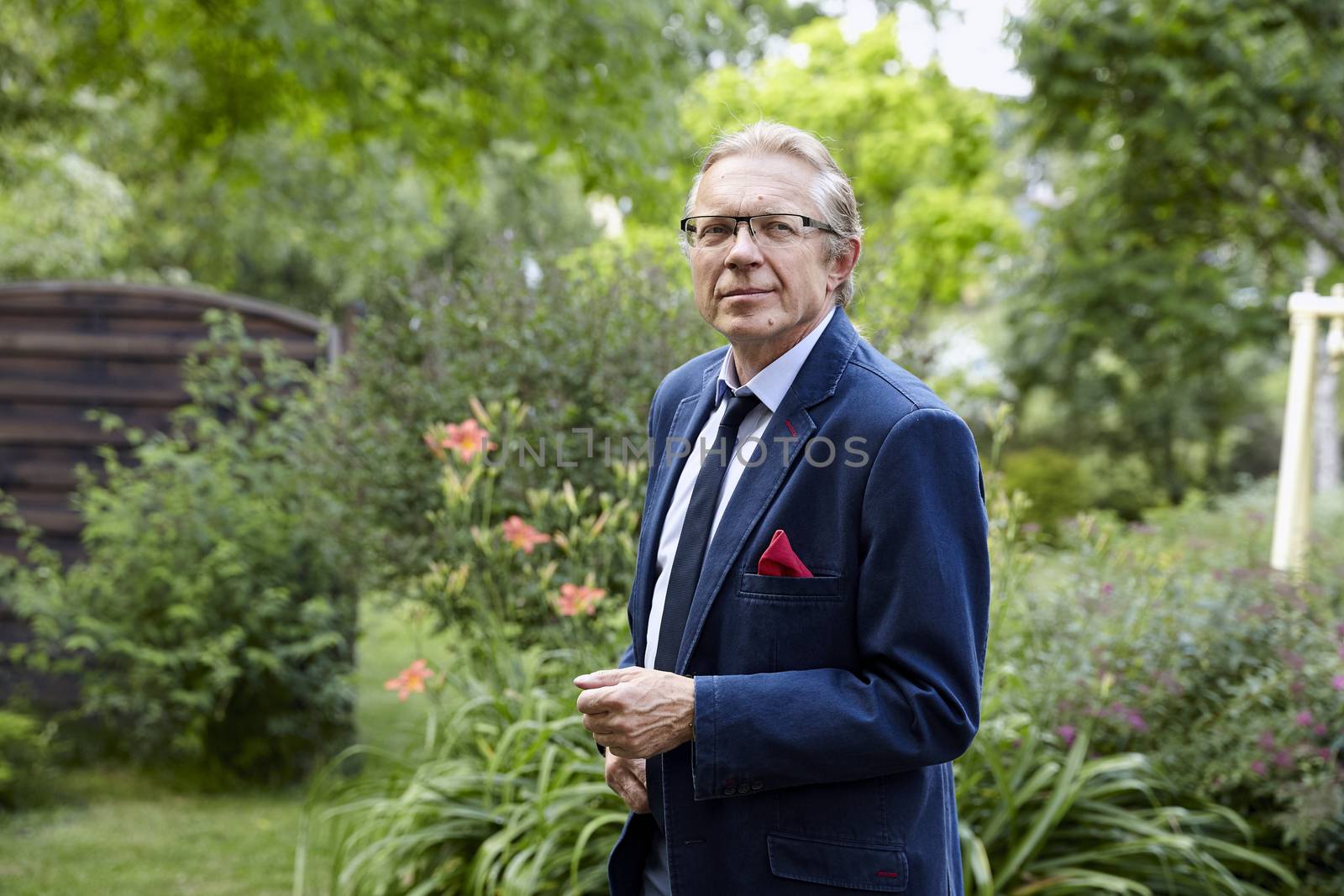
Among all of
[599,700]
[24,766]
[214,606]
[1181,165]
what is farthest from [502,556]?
[1181,165]

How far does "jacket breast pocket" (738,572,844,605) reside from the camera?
59.9 inches

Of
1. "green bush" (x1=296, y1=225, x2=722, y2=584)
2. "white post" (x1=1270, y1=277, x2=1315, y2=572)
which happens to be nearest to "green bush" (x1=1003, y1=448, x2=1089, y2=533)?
"white post" (x1=1270, y1=277, x2=1315, y2=572)

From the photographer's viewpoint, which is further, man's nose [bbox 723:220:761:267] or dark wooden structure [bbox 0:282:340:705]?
dark wooden structure [bbox 0:282:340:705]

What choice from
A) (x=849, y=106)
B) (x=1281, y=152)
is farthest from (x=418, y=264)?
(x=849, y=106)

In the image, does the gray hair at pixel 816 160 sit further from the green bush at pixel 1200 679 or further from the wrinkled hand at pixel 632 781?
the green bush at pixel 1200 679

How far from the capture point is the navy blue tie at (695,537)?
1.66 meters

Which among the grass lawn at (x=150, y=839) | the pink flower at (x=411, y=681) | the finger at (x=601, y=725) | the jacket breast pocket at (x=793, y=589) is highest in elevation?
the jacket breast pocket at (x=793, y=589)

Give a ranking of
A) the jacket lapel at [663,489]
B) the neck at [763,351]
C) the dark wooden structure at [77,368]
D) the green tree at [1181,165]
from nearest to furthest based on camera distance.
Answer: the neck at [763,351]
the jacket lapel at [663,489]
the dark wooden structure at [77,368]
the green tree at [1181,165]

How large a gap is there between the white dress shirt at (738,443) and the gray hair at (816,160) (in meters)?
0.13

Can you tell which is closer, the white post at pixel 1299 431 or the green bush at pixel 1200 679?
the green bush at pixel 1200 679

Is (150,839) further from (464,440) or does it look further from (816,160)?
(816,160)

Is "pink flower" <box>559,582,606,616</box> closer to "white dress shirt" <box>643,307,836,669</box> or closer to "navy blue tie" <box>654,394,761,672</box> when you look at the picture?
"white dress shirt" <box>643,307,836,669</box>

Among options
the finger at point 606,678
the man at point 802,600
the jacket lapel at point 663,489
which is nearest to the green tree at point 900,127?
the jacket lapel at point 663,489

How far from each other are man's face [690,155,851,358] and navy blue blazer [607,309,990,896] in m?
0.08
